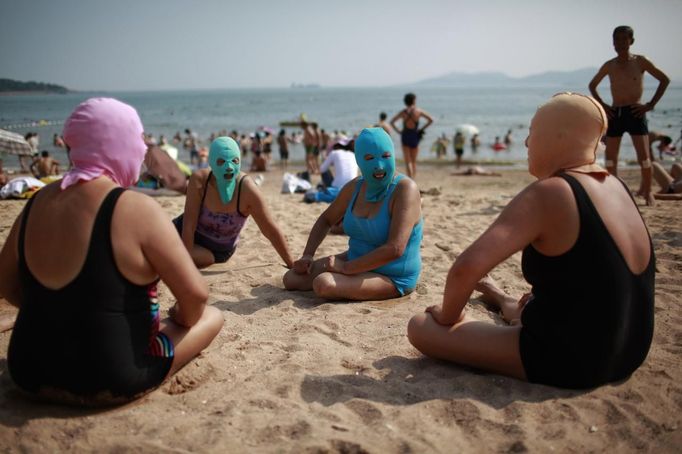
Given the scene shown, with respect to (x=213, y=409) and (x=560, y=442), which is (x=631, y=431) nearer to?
(x=560, y=442)

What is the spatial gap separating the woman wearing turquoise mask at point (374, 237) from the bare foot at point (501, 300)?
56 centimetres

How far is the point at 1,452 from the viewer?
82.3 inches

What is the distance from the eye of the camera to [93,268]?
212 centimetres

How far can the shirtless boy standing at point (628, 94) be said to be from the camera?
713cm

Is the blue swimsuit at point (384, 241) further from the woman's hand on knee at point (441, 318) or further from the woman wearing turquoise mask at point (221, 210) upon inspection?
the woman's hand on knee at point (441, 318)

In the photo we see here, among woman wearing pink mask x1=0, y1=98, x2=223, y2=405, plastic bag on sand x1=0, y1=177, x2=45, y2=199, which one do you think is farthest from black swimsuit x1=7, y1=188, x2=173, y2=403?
plastic bag on sand x1=0, y1=177, x2=45, y2=199

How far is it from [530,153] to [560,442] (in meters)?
1.30

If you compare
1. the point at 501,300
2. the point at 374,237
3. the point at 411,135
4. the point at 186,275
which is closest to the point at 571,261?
the point at 501,300

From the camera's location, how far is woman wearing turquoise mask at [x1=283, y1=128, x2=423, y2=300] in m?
3.76

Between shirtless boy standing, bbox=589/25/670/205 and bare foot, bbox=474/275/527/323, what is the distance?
14.6 feet

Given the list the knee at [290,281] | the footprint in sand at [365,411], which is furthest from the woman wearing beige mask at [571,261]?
the knee at [290,281]

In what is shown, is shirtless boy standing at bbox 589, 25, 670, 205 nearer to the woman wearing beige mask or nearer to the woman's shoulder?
the woman wearing beige mask

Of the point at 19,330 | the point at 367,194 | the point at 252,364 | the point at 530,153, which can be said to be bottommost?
the point at 252,364

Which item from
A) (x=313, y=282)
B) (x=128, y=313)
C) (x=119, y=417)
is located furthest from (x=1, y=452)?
(x=313, y=282)
